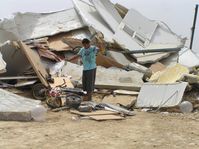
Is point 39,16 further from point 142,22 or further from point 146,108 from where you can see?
point 146,108

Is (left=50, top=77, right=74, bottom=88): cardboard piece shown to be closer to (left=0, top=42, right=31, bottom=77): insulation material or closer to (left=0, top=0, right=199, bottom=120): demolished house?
(left=0, top=0, right=199, bottom=120): demolished house

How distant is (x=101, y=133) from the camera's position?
7258 millimetres

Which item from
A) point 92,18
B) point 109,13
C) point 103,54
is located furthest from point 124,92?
point 109,13

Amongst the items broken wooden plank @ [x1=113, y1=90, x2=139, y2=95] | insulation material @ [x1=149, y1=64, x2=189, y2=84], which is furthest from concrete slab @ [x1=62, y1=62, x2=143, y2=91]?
broken wooden plank @ [x1=113, y1=90, x2=139, y2=95]

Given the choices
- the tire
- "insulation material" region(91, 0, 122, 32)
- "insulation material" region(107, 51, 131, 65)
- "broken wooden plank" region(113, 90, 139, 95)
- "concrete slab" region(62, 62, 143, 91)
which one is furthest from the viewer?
"insulation material" region(91, 0, 122, 32)

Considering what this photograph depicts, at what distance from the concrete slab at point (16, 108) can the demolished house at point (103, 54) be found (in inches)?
38.5

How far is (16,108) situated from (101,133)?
1798mm

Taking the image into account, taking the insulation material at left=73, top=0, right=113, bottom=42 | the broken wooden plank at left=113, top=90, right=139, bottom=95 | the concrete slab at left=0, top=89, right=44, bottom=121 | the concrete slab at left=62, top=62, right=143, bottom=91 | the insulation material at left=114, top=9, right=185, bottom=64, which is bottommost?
the broken wooden plank at left=113, top=90, right=139, bottom=95

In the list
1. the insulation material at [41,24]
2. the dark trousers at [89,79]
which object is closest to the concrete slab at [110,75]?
the dark trousers at [89,79]

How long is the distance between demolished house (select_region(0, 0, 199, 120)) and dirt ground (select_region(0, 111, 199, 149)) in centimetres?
67

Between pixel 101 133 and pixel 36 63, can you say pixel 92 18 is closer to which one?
pixel 36 63

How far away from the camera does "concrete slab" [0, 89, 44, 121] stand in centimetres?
808

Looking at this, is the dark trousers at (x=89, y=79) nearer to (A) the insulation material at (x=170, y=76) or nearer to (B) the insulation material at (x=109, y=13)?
(A) the insulation material at (x=170, y=76)

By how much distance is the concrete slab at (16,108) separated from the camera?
318 inches
